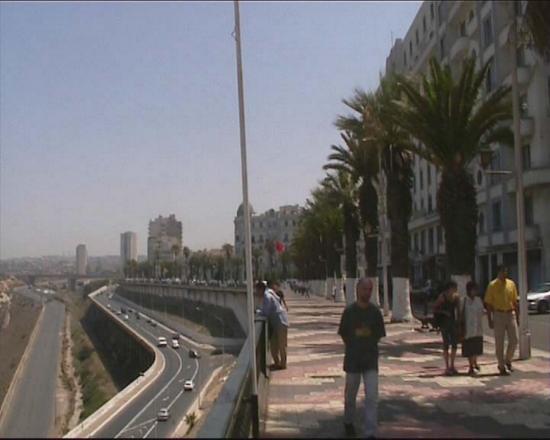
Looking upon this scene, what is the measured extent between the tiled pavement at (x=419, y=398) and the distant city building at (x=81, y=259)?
453cm

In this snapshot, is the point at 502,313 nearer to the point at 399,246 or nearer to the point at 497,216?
the point at 399,246

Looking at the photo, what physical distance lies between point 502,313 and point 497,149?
34297 millimetres

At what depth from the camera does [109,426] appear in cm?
741

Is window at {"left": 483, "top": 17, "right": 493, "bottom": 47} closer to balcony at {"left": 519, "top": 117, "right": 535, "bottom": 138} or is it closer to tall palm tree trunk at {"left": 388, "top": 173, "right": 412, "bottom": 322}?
balcony at {"left": 519, "top": 117, "right": 535, "bottom": 138}

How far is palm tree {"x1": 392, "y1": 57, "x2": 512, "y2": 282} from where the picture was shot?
20.7 meters

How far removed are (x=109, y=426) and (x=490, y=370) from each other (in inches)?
359

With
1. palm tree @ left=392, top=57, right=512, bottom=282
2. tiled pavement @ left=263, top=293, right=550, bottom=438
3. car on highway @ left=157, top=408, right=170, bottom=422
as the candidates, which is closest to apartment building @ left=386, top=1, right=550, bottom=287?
palm tree @ left=392, top=57, right=512, bottom=282

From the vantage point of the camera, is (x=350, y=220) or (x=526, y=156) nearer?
(x=350, y=220)

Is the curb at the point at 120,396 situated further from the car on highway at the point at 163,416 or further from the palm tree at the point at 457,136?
the palm tree at the point at 457,136

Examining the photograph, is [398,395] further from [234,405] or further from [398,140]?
[398,140]

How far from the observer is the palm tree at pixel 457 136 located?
20.7 m

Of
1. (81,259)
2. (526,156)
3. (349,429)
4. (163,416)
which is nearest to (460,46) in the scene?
(526,156)

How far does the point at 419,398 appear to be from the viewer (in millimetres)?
11711

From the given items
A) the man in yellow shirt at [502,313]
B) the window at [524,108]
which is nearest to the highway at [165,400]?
the man in yellow shirt at [502,313]
